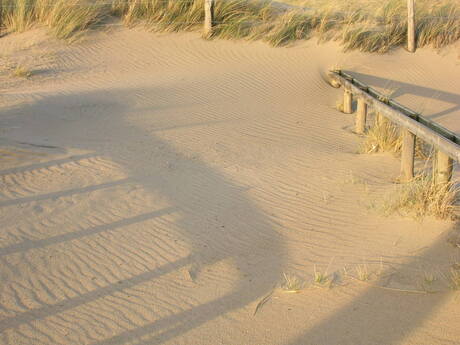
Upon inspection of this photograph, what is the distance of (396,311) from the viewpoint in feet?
13.2

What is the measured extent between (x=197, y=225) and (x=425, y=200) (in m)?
2.34

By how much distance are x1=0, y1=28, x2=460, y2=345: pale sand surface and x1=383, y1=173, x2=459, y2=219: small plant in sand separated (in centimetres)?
14

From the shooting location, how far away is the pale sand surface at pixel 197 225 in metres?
4.00

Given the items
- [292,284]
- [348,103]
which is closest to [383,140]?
[348,103]

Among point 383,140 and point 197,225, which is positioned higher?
point 383,140

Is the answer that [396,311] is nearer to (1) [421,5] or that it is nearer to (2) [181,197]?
(2) [181,197]

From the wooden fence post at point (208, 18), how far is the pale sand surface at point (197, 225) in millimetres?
3690

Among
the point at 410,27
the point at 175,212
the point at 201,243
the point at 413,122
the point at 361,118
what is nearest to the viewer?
the point at 201,243

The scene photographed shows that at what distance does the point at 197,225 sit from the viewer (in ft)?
18.3

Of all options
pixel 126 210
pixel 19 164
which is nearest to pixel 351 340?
pixel 126 210

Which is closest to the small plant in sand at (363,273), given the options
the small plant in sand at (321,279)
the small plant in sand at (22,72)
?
the small plant in sand at (321,279)

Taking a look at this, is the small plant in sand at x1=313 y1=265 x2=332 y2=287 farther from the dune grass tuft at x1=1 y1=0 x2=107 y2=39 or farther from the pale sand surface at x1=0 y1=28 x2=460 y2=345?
the dune grass tuft at x1=1 y1=0 x2=107 y2=39

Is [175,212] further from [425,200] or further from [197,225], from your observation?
[425,200]

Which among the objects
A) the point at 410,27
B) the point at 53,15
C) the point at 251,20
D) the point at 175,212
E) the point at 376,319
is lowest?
the point at 175,212
